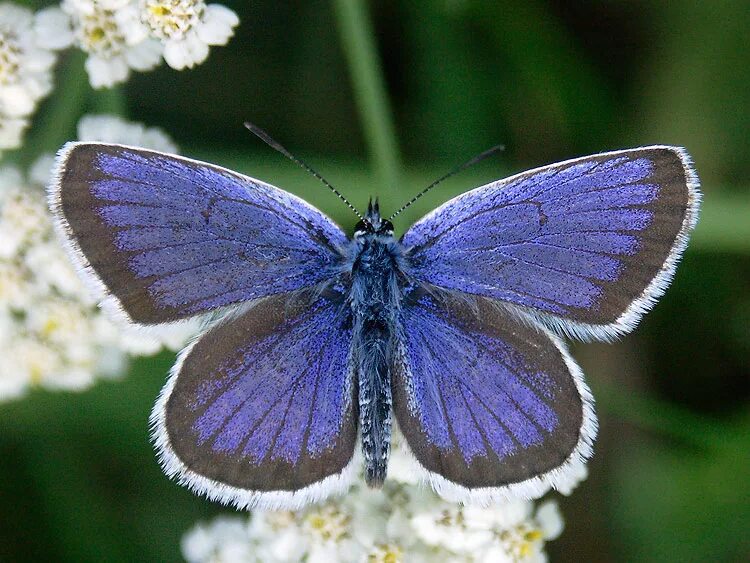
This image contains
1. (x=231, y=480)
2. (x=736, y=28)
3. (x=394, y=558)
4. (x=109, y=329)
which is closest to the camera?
(x=231, y=480)

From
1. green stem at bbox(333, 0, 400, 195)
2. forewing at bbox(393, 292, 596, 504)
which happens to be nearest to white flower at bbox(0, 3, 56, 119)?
green stem at bbox(333, 0, 400, 195)

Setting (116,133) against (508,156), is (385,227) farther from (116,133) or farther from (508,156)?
(508,156)

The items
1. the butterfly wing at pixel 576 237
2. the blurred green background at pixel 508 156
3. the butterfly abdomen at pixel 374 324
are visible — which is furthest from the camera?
the blurred green background at pixel 508 156

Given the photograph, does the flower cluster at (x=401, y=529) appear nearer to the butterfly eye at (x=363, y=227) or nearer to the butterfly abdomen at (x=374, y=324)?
the butterfly abdomen at (x=374, y=324)

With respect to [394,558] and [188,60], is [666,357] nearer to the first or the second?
[394,558]

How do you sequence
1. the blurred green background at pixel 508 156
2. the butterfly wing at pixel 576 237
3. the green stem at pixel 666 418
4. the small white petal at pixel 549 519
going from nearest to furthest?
the butterfly wing at pixel 576 237
the small white petal at pixel 549 519
the green stem at pixel 666 418
the blurred green background at pixel 508 156

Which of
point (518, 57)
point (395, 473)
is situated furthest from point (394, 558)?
point (518, 57)

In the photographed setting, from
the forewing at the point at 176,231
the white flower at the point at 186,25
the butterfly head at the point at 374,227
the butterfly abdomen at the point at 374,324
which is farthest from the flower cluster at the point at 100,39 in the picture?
the butterfly abdomen at the point at 374,324
